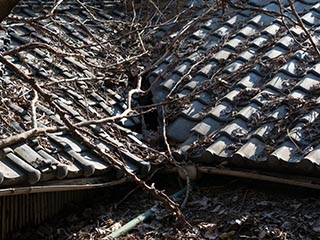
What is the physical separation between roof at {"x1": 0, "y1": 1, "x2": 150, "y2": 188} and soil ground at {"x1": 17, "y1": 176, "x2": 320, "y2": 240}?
13.5 inches

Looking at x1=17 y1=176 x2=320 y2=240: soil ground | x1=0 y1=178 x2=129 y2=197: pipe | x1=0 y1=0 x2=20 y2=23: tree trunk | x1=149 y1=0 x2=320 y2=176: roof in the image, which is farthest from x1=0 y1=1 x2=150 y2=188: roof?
x1=0 y1=0 x2=20 y2=23: tree trunk

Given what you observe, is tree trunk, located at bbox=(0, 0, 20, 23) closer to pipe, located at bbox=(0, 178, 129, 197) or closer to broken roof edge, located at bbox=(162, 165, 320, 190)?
pipe, located at bbox=(0, 178, 129, 197)

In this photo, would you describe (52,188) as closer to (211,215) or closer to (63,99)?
(211,215)

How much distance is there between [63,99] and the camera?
604 centimetres

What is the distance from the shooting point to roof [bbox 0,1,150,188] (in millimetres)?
4699

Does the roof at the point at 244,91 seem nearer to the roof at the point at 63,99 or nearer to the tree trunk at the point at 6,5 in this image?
the roof at the point at 63,99

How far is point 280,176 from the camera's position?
4.91 m

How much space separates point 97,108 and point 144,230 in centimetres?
163

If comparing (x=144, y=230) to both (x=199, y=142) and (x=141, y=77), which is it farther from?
(x=141, y=77)

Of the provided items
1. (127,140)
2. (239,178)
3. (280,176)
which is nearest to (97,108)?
(127,140)

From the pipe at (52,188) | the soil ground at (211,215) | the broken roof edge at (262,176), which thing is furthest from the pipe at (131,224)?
the broken roof edge at (262,176)

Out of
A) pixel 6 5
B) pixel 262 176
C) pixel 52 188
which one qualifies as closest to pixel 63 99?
pixel 52 188

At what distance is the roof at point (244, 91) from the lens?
16.7ft

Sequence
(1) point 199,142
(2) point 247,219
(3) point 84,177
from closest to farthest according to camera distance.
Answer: (2) point 247,219 → (3) point 84,177 → (1) point 199,142
